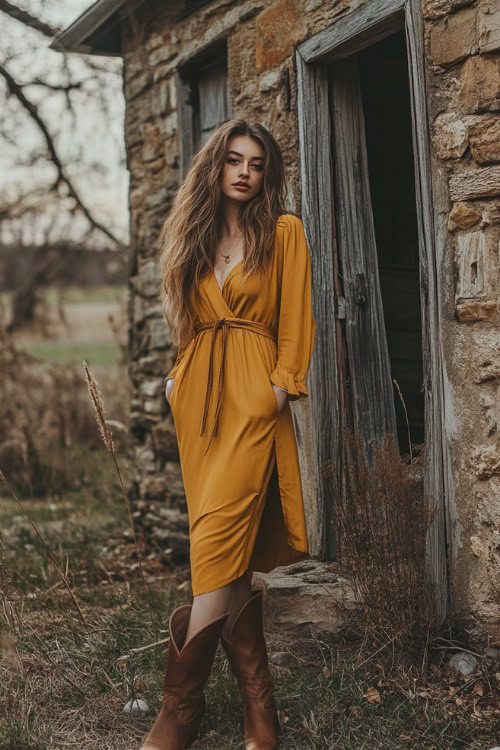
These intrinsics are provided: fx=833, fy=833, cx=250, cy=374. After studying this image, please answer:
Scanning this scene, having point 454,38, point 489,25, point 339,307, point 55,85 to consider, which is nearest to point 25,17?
point 55,85

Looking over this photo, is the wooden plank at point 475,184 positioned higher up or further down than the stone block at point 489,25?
further down

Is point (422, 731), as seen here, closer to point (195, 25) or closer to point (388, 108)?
point (388, 108)

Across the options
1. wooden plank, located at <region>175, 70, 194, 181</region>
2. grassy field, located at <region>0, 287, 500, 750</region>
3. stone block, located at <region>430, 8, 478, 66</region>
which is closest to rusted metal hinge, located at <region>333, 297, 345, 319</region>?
stone block, located at <region>430, 8, 478, 66</region>

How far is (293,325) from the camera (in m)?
2.97

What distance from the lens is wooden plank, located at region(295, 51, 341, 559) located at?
4.13m

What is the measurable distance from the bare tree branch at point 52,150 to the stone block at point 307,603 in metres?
6.98

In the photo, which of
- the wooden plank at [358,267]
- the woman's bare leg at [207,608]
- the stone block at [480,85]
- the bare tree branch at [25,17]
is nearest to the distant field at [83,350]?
the bare tree branch at [25,17]

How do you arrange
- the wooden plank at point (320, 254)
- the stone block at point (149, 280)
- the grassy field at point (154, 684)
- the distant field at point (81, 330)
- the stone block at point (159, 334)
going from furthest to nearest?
the distant field at point (81, 330)
the stone block at point (149, 280)
the stone block at point (159, 334)
the wooden plank at point (320, 254)
the grassy field at point (154, 684)

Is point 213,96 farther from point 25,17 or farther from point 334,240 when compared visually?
point 25,17

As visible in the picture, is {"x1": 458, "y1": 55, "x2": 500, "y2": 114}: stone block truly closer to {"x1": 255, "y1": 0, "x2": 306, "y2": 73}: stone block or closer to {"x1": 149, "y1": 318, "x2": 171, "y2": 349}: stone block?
{"x1": 255, "y1": 0, "x2": 306, "y2": 73}: stone block

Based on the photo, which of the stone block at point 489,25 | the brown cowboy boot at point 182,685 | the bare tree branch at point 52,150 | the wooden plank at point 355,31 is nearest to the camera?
the brown cowboy boot at point 182,685

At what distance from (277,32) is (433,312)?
1.89 m

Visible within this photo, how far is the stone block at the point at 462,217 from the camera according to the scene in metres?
3.18

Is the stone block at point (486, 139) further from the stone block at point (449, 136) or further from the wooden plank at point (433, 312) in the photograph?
the wooden plank at point (433, 312)
